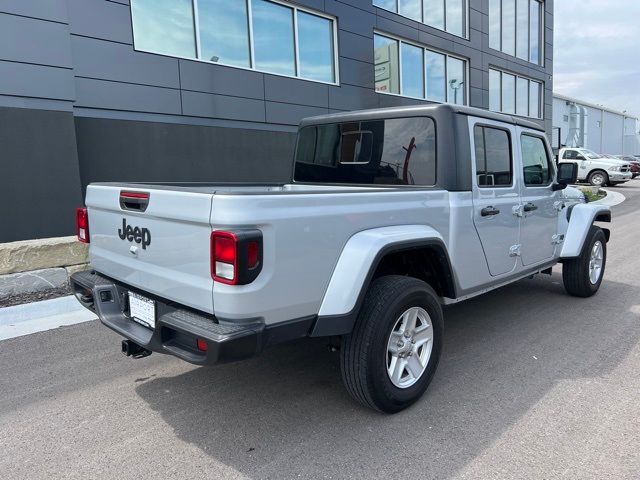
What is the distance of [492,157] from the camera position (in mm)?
3955

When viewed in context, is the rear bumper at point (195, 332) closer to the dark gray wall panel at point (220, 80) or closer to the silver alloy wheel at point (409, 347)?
the silver alloy wheel at point (409, 347)

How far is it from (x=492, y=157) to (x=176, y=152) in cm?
670

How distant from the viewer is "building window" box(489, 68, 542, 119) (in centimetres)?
1897

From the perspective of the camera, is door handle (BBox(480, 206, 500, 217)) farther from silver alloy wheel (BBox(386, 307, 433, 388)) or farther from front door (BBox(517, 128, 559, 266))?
silver alloy wheel (BBox(386, 307, 433, 388))

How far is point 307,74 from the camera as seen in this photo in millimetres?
11445

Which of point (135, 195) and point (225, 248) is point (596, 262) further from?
point (135, 195)

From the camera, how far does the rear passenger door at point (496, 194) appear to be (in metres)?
3.72

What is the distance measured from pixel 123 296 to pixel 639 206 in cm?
1727

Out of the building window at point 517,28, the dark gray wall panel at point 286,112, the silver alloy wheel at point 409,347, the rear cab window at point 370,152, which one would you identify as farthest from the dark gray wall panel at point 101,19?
the building window at point 517,28

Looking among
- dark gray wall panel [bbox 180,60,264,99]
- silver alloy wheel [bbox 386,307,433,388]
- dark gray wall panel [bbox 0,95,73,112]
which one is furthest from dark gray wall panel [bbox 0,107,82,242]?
silver alloy wheel [bbox 386,307,433,388]

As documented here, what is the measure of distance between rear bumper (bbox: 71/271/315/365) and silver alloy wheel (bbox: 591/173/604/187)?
81.8 feet

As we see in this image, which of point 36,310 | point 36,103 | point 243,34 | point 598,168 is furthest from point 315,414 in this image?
point 598,168

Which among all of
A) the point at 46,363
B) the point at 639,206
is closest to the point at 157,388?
the point at 46,363

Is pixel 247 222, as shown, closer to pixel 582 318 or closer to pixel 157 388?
pixel 157 388
